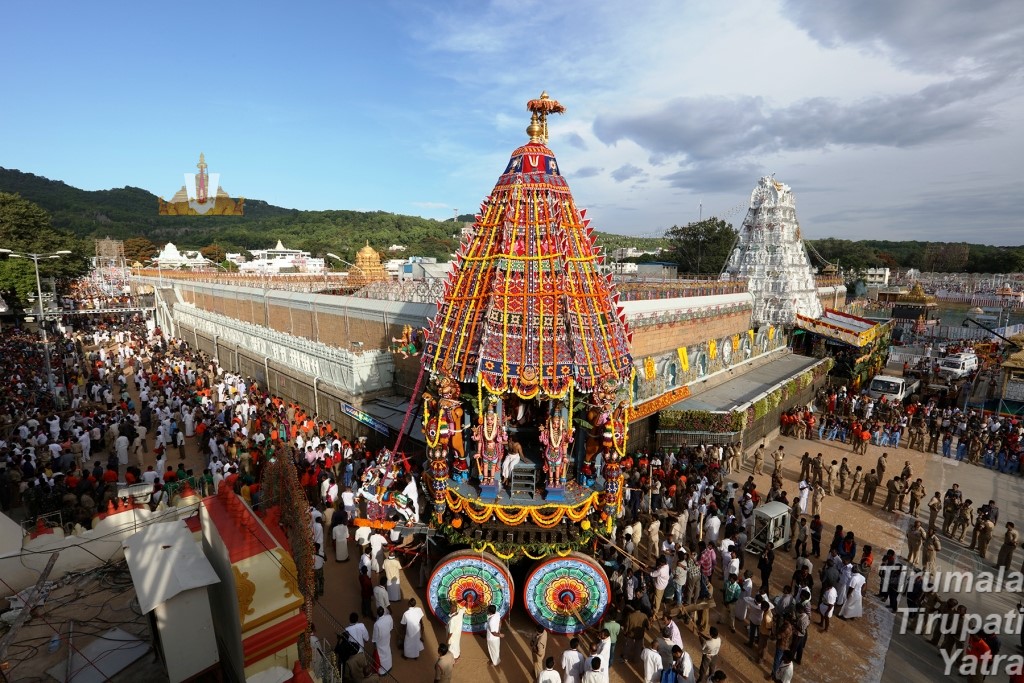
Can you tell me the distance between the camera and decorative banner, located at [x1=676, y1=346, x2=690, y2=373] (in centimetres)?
1873

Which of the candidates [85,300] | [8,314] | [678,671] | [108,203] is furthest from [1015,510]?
[108,203]

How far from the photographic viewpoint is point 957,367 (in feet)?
88.2

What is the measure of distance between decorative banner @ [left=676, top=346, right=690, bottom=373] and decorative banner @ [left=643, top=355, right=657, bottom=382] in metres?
2.30

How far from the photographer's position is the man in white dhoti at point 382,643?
705 cm

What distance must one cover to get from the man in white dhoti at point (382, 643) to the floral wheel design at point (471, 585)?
881 millimetres

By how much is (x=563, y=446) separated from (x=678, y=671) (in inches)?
133

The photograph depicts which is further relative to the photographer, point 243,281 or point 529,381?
point 243,281

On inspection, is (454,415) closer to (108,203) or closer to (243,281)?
(243,281)

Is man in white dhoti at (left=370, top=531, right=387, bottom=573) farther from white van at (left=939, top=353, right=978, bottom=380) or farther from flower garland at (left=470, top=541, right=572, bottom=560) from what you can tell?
white van at (left=939, top=353, right=978, bottom=380)

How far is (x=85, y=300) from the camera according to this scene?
44.2 meters

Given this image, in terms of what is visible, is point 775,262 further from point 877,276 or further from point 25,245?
point 877,276

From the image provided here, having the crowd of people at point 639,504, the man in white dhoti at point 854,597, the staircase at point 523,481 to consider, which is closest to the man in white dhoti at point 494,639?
the crowd of people at point 639,504

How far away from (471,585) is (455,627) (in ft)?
2.25

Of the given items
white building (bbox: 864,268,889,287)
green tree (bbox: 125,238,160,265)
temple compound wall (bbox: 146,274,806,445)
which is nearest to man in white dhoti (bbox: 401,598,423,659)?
temple compound wall (bbox: 146,274,806,445)
